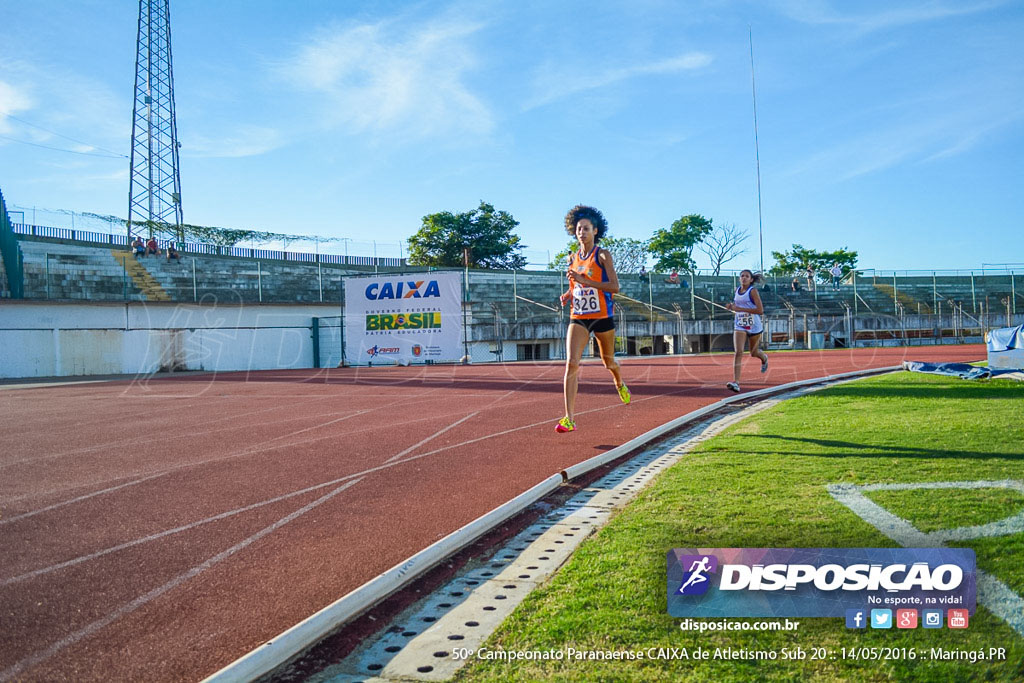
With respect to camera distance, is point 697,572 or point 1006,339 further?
point 1006,339

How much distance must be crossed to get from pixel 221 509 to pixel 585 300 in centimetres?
386

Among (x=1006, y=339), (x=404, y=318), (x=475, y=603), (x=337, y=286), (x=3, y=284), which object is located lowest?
(x=475, y=603)

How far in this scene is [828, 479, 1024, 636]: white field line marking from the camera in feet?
7.61

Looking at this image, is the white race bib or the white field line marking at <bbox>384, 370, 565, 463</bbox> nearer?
the white field line marking at <bbox>384, 370, 565, 463</bbox>

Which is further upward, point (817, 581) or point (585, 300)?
point (585, 300)

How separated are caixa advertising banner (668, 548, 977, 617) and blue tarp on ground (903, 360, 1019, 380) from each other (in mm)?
10664

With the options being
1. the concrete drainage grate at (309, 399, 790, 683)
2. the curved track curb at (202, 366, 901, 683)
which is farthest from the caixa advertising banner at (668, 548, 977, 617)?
the curved track curb at (202, 366, 901, 683)

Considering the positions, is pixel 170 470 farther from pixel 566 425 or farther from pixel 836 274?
pixel 836 274

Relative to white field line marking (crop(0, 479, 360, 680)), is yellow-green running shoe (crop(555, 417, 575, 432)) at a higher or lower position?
higher

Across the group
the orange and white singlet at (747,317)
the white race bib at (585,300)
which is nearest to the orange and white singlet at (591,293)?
the white race bib at (585,300)

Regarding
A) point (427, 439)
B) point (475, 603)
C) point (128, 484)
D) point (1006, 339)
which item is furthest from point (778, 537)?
point (1006, 339)

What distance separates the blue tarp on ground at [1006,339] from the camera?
1249cm

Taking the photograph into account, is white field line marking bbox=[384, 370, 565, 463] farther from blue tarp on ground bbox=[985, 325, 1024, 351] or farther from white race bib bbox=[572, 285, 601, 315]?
blue tarp on ground bbox=[985, 325, 1024, 351]

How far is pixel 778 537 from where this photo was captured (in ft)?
10.3
